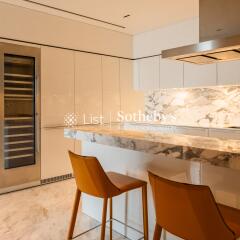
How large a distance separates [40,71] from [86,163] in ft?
7.68

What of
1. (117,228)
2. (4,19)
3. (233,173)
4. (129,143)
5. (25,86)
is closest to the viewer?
(233,173)

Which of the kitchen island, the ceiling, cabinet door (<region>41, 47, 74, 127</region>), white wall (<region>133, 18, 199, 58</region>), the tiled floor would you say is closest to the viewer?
the kitchen island

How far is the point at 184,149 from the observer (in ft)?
4.67

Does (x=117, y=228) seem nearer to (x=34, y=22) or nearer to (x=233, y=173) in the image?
(x=233, y=173)

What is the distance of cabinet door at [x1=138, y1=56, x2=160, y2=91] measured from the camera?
4656mm

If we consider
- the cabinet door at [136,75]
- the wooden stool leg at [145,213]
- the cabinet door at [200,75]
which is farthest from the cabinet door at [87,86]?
the wooden stool leg at [145,213]

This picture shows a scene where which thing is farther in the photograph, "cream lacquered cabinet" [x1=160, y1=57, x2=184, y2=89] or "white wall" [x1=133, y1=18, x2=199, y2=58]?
"cream lacquered cabinet" [x1=160, y1=57, x2=184, y2=89]

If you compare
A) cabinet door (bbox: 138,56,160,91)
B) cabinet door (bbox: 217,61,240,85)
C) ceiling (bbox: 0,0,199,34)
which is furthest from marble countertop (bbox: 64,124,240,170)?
cabinet door (bbox: 138,56,160,91)

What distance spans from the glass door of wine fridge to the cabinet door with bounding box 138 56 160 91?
197 cm

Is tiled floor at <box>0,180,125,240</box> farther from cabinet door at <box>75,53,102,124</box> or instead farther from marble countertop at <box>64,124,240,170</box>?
cabinet door at <box>75,53,102,124</box>

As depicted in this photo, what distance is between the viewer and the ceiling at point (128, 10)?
11.3 feet

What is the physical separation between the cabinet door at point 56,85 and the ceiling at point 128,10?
612mm

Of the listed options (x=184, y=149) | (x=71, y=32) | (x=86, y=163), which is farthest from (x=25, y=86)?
(x=184, y=149)

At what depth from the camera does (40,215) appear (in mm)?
2834
